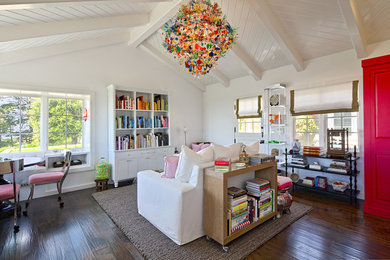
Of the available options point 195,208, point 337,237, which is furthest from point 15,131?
point 337,237

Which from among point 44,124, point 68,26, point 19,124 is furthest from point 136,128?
point 68,26

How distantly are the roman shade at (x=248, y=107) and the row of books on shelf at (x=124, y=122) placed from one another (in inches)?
112

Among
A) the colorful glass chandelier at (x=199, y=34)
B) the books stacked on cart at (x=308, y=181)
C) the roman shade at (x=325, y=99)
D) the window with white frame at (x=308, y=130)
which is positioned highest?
the colorful glass chandelier at (x=199, y=34)

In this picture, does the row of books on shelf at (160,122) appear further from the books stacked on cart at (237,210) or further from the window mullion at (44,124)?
the books stacked on cart at (237,210)

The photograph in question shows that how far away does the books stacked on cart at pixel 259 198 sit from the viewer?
7.92ft

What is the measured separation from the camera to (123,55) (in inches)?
187

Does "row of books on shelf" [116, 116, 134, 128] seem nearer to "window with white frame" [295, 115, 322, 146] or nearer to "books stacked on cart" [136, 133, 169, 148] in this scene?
"books stacked on cart" [136, 133, 169, 148]

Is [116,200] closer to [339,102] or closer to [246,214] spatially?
[246,214]

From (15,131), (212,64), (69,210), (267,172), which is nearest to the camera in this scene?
(212,64)

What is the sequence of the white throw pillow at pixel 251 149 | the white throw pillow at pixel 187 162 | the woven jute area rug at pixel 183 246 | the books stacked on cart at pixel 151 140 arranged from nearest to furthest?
the woven jute area rug at pixel 183 246, the white throw pillow at pixel 187 162, the white throw pillow at pixel 251 149, the books stacked on cart at pixel 151 140

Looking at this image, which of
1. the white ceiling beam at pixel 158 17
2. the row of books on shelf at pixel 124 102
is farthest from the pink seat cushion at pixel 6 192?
the white ceiling beam at pixel 158 17

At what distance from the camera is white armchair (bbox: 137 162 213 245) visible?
208 cm

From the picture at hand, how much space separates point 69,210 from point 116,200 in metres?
0.70

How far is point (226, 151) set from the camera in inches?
103
